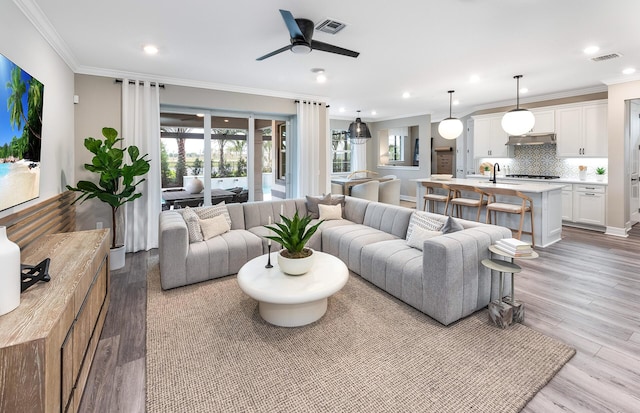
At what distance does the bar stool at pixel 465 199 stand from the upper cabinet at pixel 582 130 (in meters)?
2.25

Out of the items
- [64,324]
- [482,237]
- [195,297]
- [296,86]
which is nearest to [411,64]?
[296,86]

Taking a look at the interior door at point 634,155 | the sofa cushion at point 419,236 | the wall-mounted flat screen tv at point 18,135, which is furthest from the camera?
the interior door at point 634,155

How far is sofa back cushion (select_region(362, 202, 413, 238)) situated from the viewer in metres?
3.86

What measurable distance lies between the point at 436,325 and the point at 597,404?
1009mm

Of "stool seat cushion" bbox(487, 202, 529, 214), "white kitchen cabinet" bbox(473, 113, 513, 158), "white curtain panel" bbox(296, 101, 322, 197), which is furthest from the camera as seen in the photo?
"white kitchen cabinet" bbox(473, 113, 513, 158)

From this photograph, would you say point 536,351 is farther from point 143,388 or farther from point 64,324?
point 64,324

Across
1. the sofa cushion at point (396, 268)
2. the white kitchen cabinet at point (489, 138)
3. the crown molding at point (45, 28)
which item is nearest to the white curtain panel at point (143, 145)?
the crown molding at point (45, 28)

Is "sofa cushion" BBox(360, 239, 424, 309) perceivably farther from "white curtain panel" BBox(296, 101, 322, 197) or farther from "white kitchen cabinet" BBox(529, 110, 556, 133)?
"white kitchen cabinet" BBox(529, 110, 556, 133)

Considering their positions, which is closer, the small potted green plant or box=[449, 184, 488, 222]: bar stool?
the small potted green plant

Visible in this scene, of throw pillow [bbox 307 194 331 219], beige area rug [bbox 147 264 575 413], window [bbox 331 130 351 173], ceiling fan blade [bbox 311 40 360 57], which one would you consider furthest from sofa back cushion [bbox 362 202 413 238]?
window [bbox 331 130 351 173]

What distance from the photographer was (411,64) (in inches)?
170

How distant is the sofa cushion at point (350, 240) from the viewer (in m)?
3.61

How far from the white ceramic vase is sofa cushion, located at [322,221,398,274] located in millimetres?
2770

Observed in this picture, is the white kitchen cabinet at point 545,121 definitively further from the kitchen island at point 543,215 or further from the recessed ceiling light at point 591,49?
the recessed ceiling light at point 591,49
